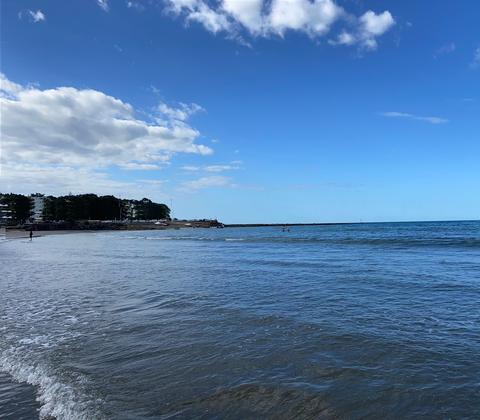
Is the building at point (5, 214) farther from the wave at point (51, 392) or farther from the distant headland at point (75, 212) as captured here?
the wave at point (51, 392)

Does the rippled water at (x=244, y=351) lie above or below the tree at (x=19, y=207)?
below

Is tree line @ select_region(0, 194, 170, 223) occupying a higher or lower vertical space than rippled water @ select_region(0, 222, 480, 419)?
higher

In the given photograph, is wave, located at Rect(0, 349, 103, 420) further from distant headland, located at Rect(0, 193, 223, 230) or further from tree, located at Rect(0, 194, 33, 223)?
tree, located at Rect(0, 194, 33, 223)

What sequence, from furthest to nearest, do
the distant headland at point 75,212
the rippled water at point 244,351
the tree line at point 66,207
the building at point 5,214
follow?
the building at point 5,214 → the tree line at point 66,207 → the distant headland at point 75,212 → the rippled water at point 244,351

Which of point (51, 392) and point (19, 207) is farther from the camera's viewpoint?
point (19, 207)

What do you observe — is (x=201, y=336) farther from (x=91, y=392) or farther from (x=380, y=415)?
(x=380, y=415)

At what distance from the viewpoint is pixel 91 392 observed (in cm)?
589

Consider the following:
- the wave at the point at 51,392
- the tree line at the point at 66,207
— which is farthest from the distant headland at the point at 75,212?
the wave at the point at 51,392

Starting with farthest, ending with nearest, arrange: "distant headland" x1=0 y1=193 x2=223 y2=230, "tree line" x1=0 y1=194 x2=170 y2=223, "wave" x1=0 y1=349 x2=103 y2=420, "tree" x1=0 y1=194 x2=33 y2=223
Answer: "tree line" x1=0 y1=194 x2=170 y2=223 < "tree" x1=0 y1=194 x2=33 y2=223 < "distant headland" x1=0 y1=193 x2=223 y2=230 < "wave" x1=0 y1=349 x2=103 y2=420

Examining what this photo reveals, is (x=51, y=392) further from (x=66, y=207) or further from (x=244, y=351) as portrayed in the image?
(x=66, y=207)

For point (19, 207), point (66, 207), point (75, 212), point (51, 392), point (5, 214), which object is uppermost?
point (66, 207)

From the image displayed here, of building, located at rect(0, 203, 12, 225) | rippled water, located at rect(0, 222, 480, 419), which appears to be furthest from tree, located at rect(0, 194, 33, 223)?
rippled water, located at rect(0, 222, 480, 419)

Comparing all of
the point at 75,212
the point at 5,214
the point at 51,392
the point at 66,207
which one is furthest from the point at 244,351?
the point at 5,214

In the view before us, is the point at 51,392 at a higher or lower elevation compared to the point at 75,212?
lower
